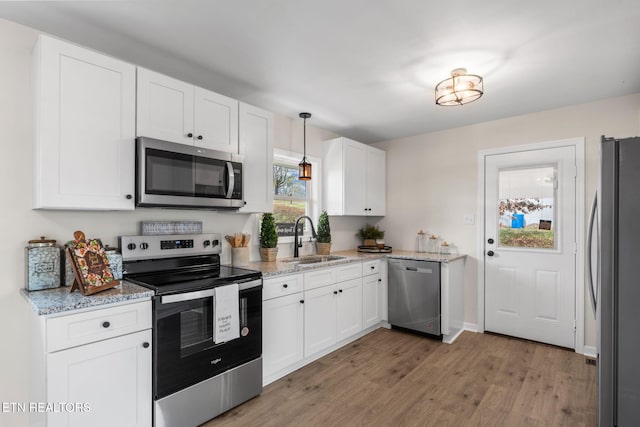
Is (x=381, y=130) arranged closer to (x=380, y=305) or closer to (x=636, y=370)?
(x=380, y=305)

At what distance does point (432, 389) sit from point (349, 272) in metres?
1.26

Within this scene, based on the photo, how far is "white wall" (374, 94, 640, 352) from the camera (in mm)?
3227

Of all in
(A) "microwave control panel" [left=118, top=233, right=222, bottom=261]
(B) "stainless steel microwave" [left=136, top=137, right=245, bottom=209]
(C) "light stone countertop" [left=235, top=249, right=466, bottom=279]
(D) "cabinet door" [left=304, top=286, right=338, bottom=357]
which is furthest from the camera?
(D) "cabinet door" [left=304, top=286, right=338, bottom=357]

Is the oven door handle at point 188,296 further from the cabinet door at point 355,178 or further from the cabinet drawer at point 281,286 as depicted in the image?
the cabinet door at point 355,178

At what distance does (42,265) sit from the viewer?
195 cm

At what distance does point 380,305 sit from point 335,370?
3.95 ft

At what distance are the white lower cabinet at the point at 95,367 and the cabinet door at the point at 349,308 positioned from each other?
182 cm

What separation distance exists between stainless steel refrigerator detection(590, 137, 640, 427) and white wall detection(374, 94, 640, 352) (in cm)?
184

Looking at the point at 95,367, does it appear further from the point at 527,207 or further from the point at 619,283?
the point at 527,207

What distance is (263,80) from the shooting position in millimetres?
2744

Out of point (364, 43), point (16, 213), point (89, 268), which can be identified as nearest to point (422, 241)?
point (364, 43)

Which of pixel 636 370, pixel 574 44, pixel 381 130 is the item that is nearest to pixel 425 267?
pixel 381 130

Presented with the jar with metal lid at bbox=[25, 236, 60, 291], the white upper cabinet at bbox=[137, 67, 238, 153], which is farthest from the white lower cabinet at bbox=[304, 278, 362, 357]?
the jar with metal lid at bbox=[25, 236, 60, 291]

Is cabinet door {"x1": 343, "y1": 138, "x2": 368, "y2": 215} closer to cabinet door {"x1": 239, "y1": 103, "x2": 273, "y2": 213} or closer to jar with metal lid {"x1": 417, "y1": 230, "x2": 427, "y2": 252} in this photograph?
jar with metal lid {"x1": 417, "y1": 230, "x2": 427, "y2": 252}
